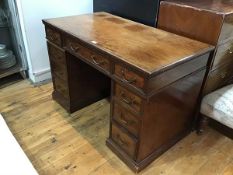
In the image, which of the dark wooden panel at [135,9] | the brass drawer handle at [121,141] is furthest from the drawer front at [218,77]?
the brass drawer handle at [121,141]

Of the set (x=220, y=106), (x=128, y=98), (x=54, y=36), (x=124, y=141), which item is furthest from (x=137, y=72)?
(x=54, y=36)

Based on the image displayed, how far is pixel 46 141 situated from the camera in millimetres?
1635

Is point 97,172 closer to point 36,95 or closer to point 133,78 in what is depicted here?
point 133,78

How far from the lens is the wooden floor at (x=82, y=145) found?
1.46 m

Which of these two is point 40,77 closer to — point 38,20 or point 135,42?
point 38,20

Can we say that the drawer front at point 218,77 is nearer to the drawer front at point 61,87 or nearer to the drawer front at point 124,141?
the drawer front at point 124,141

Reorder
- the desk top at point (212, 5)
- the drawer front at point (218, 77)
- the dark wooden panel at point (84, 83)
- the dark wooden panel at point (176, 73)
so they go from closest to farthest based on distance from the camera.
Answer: the dark wooden panel at point (176, 73)
the desk top at point (212, 5)
the drawer front at point (218, 77)
the dark wooden panel at point (84, 83)

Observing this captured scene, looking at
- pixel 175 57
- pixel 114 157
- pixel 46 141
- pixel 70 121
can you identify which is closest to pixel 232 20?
pixel 175 57

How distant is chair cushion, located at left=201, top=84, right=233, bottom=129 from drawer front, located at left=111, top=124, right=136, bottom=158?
595 mm

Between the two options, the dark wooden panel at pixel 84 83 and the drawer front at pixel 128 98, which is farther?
the dark wooden panel at pixel 84 83

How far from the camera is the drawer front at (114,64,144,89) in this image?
1.09 m

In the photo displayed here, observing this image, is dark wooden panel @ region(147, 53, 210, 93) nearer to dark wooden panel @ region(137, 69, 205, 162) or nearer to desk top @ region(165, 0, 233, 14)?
dark wooden panel @ region(137, 69, 205, 162)

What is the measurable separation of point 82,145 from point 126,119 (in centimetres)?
49

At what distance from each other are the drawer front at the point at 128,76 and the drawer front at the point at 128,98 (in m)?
0.07
